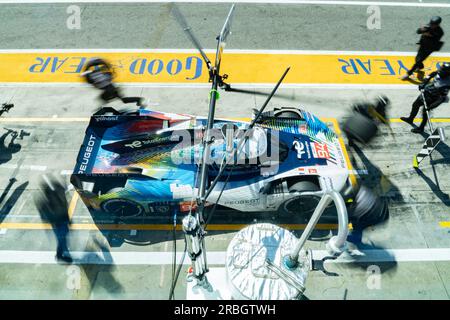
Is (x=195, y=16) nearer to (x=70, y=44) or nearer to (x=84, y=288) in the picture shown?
(x=70, y=44)

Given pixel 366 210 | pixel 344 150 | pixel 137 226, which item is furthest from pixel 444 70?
pixel 137 226

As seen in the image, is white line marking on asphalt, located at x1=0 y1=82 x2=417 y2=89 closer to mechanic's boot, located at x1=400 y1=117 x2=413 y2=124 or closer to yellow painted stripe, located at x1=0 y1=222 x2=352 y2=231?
mechanic's boot, located at x1=400 y1=117 x2=413 y2=124

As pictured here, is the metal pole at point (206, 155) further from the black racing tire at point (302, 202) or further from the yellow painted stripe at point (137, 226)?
the yellow painted stripe at point (137, 226)

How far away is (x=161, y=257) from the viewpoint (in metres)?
7.77

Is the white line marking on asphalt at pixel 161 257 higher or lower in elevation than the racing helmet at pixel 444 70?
lower

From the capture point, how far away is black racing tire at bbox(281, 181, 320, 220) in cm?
748

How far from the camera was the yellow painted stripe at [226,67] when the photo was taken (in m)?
11.9

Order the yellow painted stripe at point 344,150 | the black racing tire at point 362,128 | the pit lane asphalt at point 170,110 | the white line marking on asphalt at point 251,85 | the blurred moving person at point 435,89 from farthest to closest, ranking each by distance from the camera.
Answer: the white line marking on asphalt at point 251,85, the yellow painted stripe at point 344,150, the blurred moving person at point 435,89, the black racing tire at point 362,128, the pit lane asphalt at point 170,110

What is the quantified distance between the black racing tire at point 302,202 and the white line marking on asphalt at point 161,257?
94cm

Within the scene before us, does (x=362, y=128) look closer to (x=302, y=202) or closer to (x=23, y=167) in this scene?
(x=302, y=202)

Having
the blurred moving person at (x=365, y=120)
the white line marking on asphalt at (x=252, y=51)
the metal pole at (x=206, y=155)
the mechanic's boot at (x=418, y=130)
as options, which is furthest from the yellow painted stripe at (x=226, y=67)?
the metal pole at (x=206, y=155)

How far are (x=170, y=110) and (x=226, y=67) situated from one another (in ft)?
9.38

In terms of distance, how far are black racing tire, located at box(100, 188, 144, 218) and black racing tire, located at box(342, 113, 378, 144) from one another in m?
5.52

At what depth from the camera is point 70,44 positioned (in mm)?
13180
